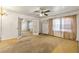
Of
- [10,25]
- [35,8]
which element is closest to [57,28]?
[35,8]

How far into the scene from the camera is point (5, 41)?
209cm

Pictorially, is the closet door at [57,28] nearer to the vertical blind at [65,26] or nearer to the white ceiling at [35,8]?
the vertical blind at [65,26]

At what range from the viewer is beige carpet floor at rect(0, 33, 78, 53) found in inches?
82.9

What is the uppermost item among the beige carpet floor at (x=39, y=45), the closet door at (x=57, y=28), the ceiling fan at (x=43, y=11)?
the ceiling fan at (x=43, y=11)

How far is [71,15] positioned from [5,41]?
1.72 m

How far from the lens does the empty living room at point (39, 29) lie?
6.89 feet

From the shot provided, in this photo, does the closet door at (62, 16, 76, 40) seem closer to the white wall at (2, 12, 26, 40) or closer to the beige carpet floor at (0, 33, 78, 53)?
the beige carpet floor at (0, 33, 78, 53)

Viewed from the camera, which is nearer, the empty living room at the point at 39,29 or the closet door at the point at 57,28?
the empty living room at the point at 39,29

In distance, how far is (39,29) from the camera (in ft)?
7.66

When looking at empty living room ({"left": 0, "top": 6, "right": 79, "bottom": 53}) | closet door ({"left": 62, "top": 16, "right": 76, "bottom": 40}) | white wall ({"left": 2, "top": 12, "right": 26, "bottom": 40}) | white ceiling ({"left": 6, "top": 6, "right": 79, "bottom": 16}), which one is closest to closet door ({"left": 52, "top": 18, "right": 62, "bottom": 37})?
empty living room ({"left": 0, "top": 6, "right": 79, "bottom": 53})

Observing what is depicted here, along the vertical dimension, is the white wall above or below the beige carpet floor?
above

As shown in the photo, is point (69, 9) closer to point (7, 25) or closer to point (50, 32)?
point (50, 32)

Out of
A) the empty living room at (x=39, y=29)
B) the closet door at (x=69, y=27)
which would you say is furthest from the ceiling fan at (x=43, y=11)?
the closet door at (x=69, y=27)
